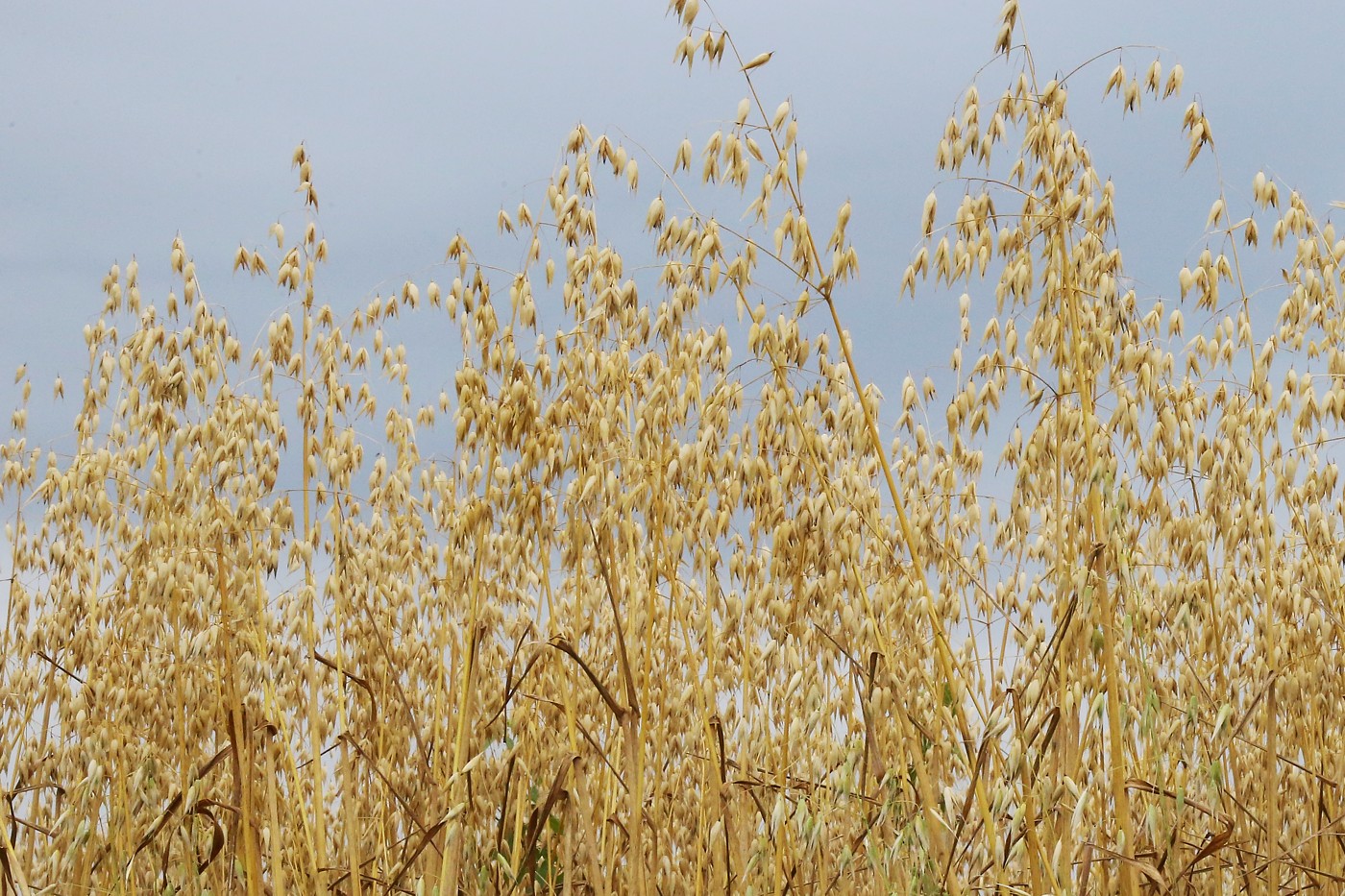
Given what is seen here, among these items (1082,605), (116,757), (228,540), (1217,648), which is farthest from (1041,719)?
(116,757)

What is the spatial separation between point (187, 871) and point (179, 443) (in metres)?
0.96

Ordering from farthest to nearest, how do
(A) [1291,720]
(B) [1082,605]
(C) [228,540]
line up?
(A) [1291,720] < (C) [228,540] < (B) [1082,605]

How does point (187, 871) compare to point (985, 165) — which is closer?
point (985, 165)

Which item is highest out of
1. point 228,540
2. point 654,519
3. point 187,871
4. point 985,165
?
point 985,165

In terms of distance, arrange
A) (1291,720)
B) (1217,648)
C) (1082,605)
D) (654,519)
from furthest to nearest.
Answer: (1291,720), (1217,648), (654,519), (1082,605)

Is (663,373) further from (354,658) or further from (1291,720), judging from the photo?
(1291,720)

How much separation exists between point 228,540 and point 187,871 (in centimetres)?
75

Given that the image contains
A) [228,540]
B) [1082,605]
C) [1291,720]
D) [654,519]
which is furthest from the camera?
[1291,720]

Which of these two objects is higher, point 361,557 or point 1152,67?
point 1152,67

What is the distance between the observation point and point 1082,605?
75.5 inches

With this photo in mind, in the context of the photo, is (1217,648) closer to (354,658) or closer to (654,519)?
(654,519)

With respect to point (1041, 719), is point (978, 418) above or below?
above

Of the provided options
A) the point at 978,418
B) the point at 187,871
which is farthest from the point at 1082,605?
the point at 187,871

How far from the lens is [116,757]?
288 cm
